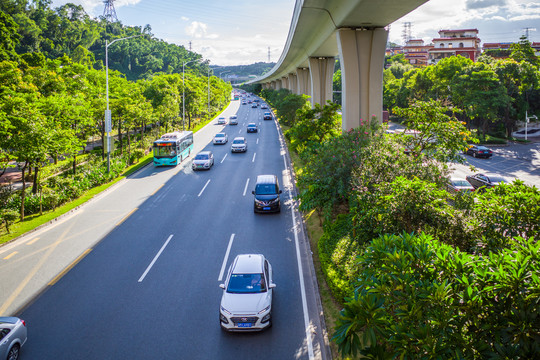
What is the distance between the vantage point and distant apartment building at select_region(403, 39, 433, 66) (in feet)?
372

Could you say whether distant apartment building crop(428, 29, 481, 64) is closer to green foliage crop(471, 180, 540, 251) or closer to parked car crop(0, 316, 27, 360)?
green foliage crop(471, 180, 540, 251)

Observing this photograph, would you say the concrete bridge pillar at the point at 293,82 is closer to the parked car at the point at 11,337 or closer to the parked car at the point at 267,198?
the parked car at the point at 267,198

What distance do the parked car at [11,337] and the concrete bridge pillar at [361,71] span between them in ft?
62.9

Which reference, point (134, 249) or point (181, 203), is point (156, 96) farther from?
point (134, 249)

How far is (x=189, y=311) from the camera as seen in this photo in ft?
34.9

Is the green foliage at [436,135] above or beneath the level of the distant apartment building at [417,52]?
beneath

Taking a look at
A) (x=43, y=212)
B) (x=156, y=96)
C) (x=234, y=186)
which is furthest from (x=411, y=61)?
(x=43, y=212)

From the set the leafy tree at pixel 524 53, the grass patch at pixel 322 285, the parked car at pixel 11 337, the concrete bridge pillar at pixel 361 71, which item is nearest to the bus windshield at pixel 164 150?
the concrete bridge pillar at pixel 361 71

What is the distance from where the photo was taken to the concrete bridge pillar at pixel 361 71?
22.0m

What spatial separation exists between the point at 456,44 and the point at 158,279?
94.3 m

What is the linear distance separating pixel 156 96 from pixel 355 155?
108 ft

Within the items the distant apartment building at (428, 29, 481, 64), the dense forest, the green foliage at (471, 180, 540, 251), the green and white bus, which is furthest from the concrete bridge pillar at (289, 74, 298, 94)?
the green foliage at (471, 180, 540, 251)

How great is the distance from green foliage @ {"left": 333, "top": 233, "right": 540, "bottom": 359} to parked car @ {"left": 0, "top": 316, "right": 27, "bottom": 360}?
7.58m

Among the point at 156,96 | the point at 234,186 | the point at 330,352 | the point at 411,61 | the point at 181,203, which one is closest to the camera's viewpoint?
the point at 330,352
